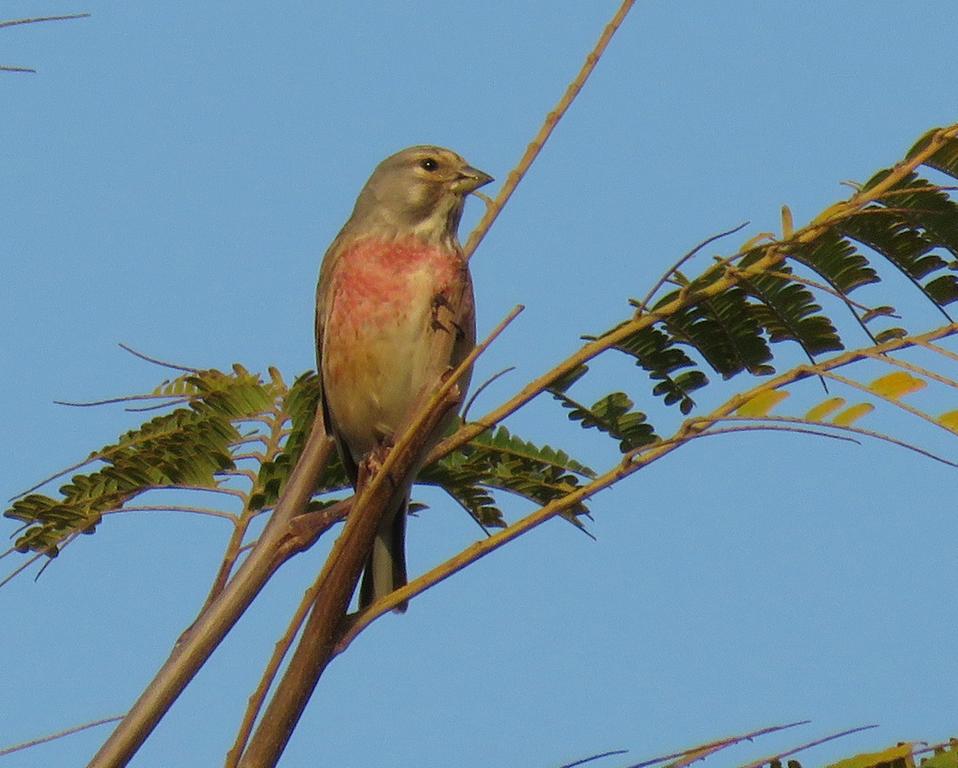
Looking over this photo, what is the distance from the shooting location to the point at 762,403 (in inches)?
105

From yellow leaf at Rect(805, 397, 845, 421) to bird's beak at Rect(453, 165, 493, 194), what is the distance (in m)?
3.16

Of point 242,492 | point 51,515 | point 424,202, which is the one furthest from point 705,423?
point 424,202

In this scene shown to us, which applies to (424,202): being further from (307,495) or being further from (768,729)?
(768,729)

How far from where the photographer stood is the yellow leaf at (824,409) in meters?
2.66

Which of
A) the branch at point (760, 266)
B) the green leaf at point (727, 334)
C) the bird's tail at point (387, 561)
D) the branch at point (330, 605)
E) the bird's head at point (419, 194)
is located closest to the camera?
the branch at point (330, 605)

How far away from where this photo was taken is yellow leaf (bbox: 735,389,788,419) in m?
2.65

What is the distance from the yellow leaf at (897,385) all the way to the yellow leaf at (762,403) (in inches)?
6.3

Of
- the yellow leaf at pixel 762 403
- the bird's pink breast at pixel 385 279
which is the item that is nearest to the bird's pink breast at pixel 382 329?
the bird's pink breast at pixel 385 279

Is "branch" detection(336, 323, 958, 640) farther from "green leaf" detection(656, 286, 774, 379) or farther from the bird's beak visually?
the bird's beak

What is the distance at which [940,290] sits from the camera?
324 centimetres

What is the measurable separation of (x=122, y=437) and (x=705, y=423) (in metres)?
2.11

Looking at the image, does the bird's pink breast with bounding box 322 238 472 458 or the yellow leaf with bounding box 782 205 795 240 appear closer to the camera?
the yellow leaf with bounding box 782 205 795 240

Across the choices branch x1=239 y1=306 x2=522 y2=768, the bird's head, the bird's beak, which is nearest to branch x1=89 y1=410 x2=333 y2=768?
branch x1=239 y1=306 x2=522 y2=768

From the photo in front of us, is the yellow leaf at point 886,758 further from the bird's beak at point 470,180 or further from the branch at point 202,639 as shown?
the bird's beak at point 470,180
